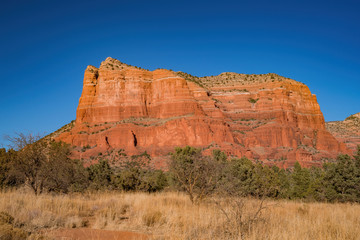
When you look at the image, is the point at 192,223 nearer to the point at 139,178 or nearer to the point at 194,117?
the point at 139,178

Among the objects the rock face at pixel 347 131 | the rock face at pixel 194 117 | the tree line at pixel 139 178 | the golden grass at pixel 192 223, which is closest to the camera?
the golden grass at pixel 192 223

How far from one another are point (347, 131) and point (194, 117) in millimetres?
73205

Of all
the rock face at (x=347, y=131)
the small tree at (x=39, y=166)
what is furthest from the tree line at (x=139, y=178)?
the rock face at (x=347, y=131)

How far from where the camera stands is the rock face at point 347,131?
91.2 meters

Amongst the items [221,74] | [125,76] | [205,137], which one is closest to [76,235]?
[205,137]

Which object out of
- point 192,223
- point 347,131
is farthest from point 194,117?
point 347,131

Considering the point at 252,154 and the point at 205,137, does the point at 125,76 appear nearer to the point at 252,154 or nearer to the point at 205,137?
the point at 205,137

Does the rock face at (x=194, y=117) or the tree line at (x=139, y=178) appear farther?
the rock face at (x=194, y=117)

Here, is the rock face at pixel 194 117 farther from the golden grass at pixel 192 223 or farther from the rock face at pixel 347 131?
the golden grass at pixel 192 223

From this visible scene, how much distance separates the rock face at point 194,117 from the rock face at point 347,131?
13086 mm


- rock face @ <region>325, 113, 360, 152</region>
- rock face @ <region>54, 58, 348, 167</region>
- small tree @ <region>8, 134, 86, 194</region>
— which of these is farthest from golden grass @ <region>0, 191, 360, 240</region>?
rock face @ <region>325, 113, 360, 152</region>

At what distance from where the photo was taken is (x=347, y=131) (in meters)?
103

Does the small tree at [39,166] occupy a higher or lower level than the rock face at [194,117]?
lower

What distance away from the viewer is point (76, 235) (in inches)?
217
